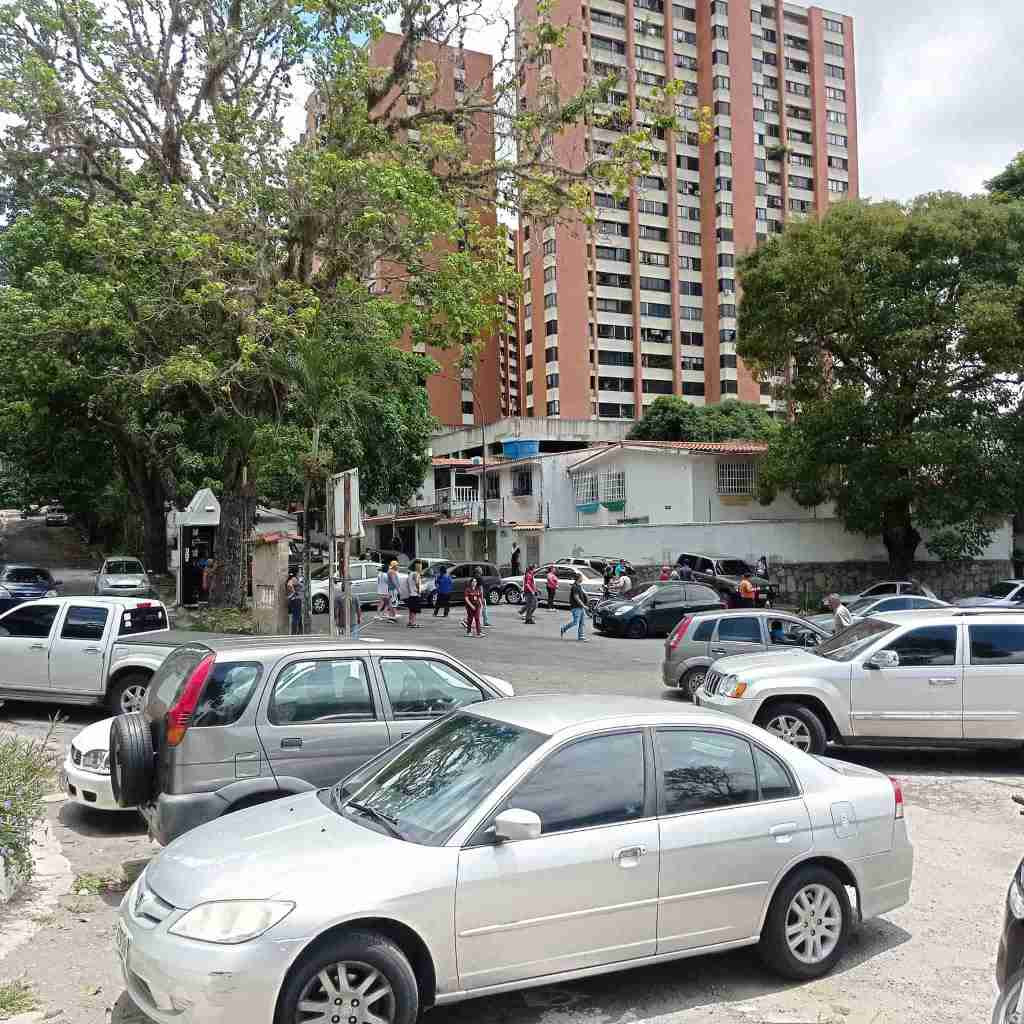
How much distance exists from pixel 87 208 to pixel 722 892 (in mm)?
21578

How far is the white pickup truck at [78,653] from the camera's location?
36.7 feet

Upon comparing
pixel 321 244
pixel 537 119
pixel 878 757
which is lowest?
pixel 878 757

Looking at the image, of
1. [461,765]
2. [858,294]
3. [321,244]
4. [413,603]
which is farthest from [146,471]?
[461,765]

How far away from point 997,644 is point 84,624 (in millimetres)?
10286

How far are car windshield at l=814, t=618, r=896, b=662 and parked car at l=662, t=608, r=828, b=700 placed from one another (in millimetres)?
3817

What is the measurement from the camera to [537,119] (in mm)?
21141

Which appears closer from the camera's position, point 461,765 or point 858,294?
point 461,765

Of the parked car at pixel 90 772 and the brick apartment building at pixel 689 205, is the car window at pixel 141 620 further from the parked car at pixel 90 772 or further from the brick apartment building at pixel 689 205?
the brick apartment building at pixel 689 205

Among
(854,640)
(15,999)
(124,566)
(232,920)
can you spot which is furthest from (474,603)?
(232,920)

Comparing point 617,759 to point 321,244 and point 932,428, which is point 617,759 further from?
point 932,428

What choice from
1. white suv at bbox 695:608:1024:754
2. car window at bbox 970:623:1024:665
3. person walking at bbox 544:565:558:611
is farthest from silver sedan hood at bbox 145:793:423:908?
person walking at bbox 544:565:558:611

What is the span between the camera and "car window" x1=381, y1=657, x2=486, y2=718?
6.84m

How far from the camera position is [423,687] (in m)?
7.00

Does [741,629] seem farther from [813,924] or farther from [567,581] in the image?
[567,581]
